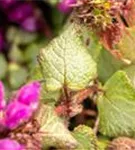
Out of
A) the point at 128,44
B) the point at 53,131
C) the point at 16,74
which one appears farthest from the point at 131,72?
the point at 16,74

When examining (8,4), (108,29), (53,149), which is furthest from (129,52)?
(8,4)

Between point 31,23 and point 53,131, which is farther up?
point 31,23

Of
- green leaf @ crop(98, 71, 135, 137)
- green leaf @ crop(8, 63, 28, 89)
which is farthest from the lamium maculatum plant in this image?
green leaf @ crop(8, 63, 28, 89)

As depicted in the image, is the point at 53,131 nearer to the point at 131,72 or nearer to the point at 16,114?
the point at 16,114

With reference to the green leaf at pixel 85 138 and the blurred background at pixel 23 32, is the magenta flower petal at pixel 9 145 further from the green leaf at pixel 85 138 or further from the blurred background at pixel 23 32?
the blurred background at pixel 23 32

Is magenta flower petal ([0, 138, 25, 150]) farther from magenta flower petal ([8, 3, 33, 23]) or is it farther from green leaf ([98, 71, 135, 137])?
magenta flower petal ([8, 3, 33, 23])

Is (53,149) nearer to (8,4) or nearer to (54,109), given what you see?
(54,109)
